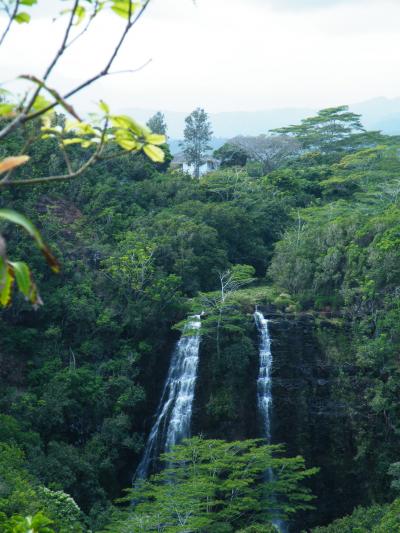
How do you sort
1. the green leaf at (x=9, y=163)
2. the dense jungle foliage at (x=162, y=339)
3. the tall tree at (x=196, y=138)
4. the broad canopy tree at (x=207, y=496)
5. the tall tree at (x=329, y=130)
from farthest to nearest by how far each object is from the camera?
the tall tree at (x=329, y=130) → the tall tree at (x=196, y=138) → the dense jungle foliage at (x=162, y=339) → the broad canopy tree at (x=207, y=496) → the green leaf at (x=9, y=163)

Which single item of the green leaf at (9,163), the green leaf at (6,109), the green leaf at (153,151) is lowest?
A: the green leaf at (9,163)

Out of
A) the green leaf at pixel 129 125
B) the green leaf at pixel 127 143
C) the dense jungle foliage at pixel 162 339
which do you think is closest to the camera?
the green leaf at pixel 129 125

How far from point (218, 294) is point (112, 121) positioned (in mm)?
14508

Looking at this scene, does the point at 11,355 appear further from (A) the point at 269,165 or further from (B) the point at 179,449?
(A) the point at 269,165

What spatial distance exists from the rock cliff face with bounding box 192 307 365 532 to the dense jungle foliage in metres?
0.04

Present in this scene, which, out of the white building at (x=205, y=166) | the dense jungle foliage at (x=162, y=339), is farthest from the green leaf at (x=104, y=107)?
the white building at (x=205, y=166)

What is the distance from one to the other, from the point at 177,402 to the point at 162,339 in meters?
1.87

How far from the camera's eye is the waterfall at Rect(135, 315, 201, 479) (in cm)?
1509

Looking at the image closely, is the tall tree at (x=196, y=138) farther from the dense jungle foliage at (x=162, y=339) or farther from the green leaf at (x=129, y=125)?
the green leaf at (x=129, y=125)

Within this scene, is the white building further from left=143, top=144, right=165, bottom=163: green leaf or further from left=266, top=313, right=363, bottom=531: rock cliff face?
left=143, top=144, right=165, bottom=163: green leaf

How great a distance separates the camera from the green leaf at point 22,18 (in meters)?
1.65

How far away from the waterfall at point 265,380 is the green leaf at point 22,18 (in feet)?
44.6

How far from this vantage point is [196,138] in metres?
32.2

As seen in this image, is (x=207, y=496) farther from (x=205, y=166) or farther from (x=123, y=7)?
(x=205, y=166)
